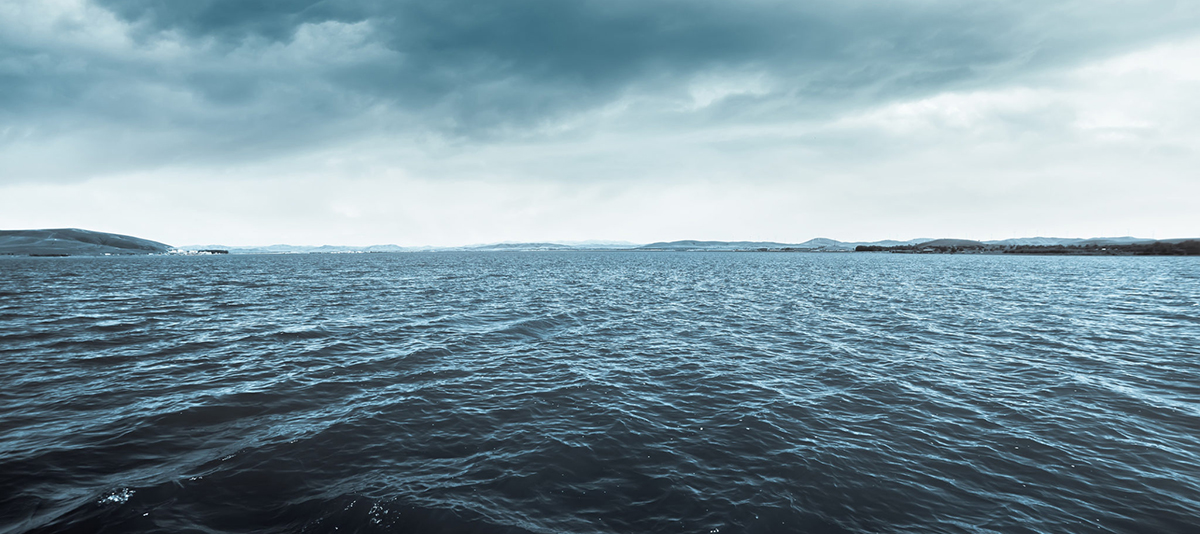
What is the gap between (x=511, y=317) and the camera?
119 ft

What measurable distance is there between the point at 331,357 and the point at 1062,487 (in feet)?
93.1

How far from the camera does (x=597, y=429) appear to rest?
14969 millimetres

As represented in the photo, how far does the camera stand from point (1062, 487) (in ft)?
37.4

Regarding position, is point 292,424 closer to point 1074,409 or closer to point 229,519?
point 229,519

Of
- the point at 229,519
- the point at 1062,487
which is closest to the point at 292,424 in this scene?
the point at 229,519

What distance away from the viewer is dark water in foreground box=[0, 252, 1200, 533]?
10.4 m

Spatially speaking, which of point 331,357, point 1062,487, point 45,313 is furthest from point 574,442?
point 45,313

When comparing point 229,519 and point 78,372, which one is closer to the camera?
point 229,519

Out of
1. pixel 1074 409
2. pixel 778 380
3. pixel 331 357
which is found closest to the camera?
pixel 1074 409

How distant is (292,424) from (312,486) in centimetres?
482

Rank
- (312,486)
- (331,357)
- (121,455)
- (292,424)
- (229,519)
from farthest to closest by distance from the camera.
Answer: (331,357) < (292,424) < (121,455) < (312,486) < (229,519)

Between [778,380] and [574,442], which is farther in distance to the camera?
[778,380]

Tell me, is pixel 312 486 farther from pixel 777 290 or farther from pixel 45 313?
pixel 777 290

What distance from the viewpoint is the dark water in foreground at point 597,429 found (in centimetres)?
1040
